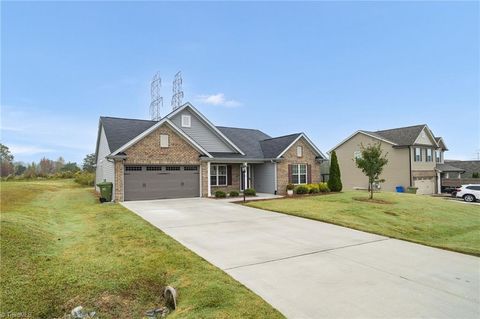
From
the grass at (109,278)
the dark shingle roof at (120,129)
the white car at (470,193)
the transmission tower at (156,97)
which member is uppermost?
the transmission tower at (156,97)

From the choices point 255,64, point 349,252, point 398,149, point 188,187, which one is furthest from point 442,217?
point 398,149

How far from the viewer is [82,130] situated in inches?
1153

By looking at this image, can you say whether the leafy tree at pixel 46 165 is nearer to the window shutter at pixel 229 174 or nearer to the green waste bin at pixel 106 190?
the green waste bin at pixel 106 190

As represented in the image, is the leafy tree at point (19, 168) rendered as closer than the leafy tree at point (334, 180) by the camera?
No

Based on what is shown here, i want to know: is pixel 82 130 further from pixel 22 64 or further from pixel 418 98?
pixel 418 98

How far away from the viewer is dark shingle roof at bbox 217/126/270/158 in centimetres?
2410

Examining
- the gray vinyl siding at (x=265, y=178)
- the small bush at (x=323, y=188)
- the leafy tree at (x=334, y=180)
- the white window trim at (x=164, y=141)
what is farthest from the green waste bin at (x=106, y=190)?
the leafy tree at (x=334, y=180)

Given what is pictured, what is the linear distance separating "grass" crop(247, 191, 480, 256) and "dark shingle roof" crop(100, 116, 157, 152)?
31.5 ft

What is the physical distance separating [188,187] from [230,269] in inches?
562

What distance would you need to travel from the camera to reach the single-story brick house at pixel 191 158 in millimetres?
17422

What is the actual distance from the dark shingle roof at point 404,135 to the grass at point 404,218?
588 inches

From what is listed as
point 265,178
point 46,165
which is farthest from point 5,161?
point 265,178

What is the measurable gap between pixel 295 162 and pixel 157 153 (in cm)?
1152

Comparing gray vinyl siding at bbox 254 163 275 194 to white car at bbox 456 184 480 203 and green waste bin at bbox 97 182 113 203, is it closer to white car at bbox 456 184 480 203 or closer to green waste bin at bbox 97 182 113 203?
green waste bin at bbox 97 182 113 203
